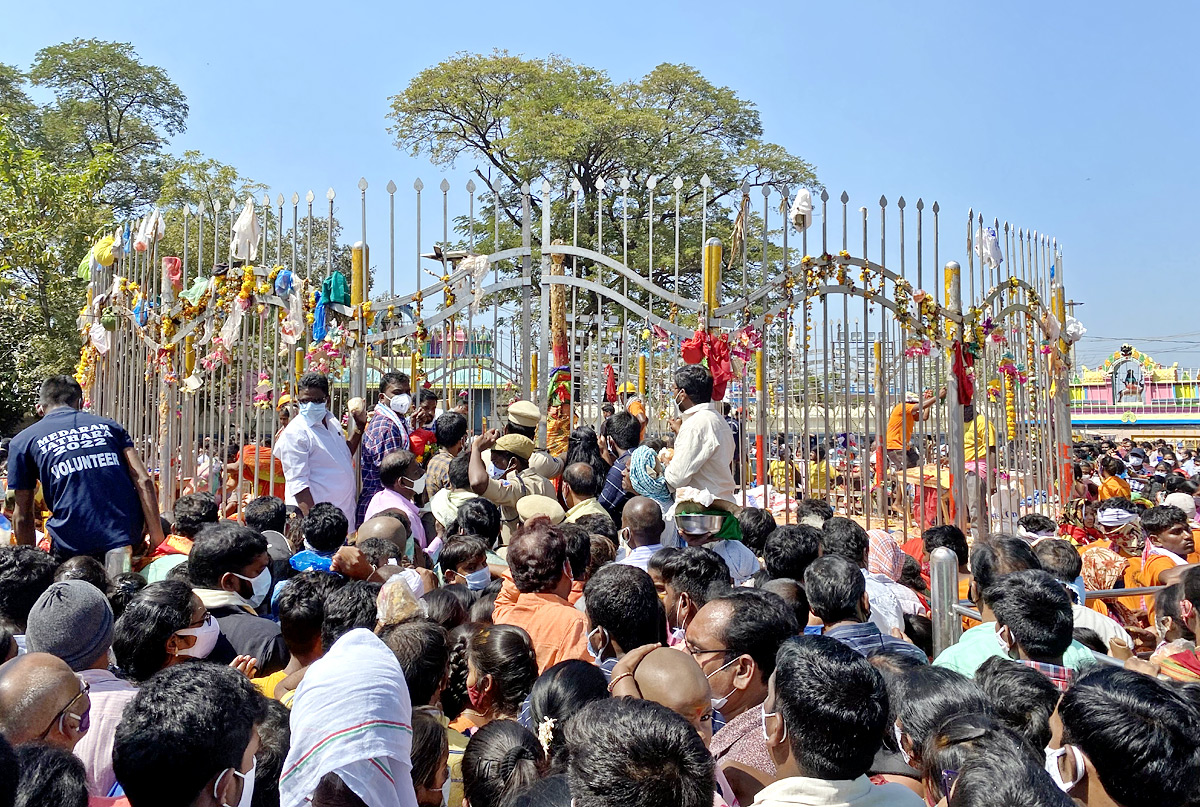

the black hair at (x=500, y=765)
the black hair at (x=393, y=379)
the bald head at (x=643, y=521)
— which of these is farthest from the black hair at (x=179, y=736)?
the black hair at (x=393, y=379)

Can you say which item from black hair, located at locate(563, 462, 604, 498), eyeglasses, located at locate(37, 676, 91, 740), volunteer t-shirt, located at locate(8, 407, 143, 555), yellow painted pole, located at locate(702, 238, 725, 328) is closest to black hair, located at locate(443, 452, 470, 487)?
black hair, located at locate(563, 462, 604, 498)

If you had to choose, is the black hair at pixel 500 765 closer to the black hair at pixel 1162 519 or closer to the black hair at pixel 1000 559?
the black hair at pixel 1000 559

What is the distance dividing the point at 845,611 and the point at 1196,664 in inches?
53.8

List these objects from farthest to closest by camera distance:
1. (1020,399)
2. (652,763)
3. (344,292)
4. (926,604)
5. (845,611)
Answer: (1020,399) → (344,292) → (926,604) → (845,611) → (652,763)

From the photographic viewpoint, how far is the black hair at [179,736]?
7.05 feet

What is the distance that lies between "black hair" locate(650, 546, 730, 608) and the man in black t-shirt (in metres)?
3.01

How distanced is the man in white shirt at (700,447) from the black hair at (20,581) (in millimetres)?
3413

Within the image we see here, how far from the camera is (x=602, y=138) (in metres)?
21.8

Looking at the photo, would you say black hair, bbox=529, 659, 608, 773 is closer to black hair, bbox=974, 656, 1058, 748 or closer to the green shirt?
black hair, bbox=974, 656, 1058, 748

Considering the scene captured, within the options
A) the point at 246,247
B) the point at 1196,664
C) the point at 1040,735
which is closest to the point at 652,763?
the point at 1040,735

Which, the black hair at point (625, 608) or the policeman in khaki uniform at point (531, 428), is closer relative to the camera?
the black hair at point (625, 608)

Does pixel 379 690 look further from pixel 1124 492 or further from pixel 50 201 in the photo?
pixel 50 201

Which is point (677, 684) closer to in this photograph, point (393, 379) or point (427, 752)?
point (427, 752)

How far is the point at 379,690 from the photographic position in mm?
2389
